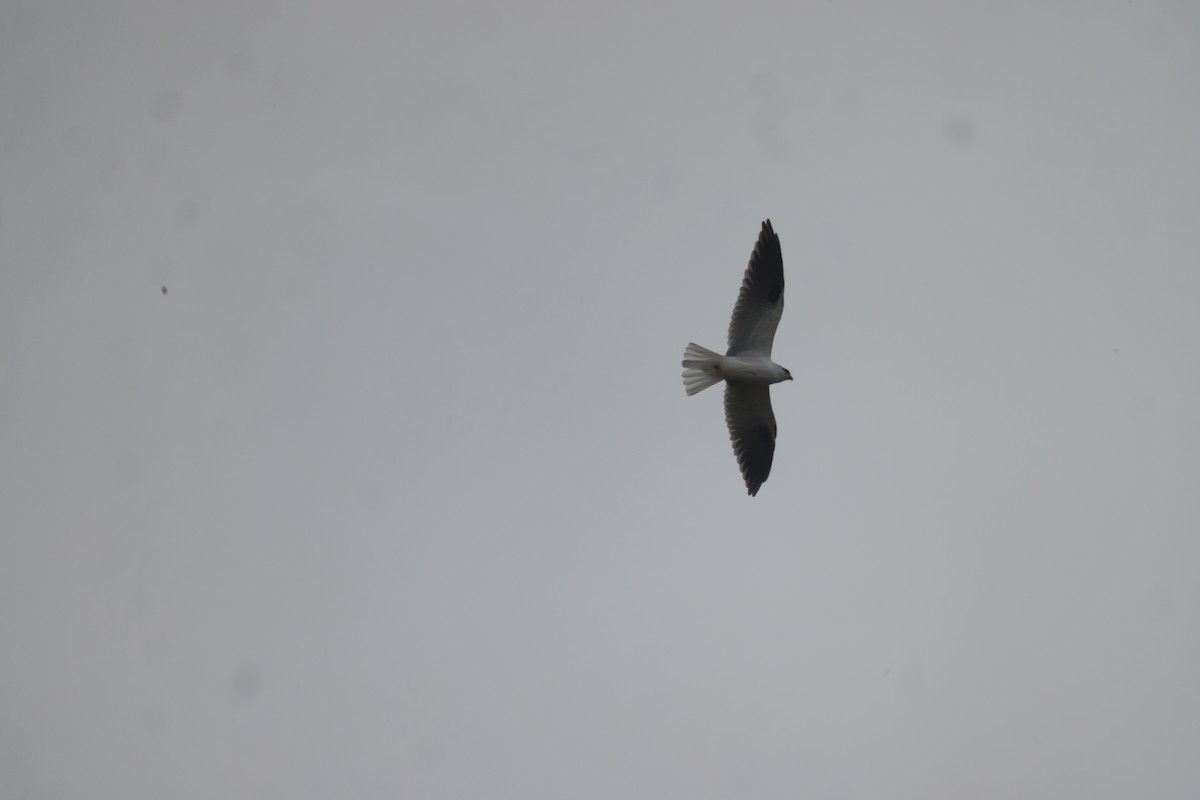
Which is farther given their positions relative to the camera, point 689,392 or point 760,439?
point 760,439

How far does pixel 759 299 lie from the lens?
13.2m

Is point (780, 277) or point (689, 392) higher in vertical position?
point (780, 277)

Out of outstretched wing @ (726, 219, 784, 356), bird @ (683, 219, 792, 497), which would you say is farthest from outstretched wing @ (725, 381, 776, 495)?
outstretched wing @ (726, 219, 784, 356)

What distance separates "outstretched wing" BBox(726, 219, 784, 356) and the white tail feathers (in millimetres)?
376

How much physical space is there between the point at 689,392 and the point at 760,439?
153cm

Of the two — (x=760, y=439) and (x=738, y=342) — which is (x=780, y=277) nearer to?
(x=738, y=342)

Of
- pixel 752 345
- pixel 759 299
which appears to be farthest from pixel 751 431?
pixel 759 299

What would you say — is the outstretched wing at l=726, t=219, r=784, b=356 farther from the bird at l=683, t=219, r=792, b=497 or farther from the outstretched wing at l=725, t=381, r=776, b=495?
the outstretched wing at l=725, t=381, r=776, b=495

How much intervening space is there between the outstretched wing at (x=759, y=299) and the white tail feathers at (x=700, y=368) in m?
0.38

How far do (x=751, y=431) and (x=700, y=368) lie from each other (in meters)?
1.47

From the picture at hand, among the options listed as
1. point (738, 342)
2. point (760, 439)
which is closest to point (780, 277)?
point (738, 342)

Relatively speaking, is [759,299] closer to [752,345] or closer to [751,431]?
[752,345]

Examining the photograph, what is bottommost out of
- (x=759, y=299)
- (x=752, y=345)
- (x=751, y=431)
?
(x=751, y=431)

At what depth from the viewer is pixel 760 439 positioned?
14219mm
